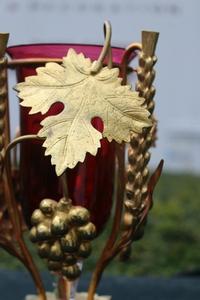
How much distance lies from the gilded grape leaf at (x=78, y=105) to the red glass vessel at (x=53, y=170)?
0.26 ft

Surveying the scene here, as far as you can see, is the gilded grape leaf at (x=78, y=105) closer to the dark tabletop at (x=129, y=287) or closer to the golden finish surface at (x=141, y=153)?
the golden finish surface at (x=141, y=153)

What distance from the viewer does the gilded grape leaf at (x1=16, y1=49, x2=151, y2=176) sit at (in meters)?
0.75

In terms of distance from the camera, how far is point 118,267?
5.66 ft

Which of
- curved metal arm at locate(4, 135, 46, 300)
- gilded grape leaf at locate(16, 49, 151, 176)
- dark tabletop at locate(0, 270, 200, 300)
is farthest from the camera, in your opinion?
dark tabletop at locate(0, 270, 200, 300)

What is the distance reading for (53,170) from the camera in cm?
86

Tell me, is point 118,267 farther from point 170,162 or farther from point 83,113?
point 170,162

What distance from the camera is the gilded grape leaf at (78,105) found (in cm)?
75

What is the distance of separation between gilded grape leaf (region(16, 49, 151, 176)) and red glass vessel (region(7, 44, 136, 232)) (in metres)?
0.08

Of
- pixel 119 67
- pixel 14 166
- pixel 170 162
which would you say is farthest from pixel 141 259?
pixel 170 162

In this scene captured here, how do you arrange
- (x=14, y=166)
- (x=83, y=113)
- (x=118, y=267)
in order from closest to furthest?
(x=83, y=113) → (x=14, y=166) → (x=118, y=267)

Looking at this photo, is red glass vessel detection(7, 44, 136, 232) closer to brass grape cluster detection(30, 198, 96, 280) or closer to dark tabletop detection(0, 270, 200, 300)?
brass grape cluster detection(30, 198, 96, 280)

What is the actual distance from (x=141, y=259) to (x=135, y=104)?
106cm

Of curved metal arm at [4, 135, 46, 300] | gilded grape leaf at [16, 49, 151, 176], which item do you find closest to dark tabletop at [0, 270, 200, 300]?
curved metal arm at [4, 135, 46, 300]

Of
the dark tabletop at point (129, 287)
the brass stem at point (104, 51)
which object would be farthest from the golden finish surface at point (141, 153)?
the dark tabletop at point (129, 287)
